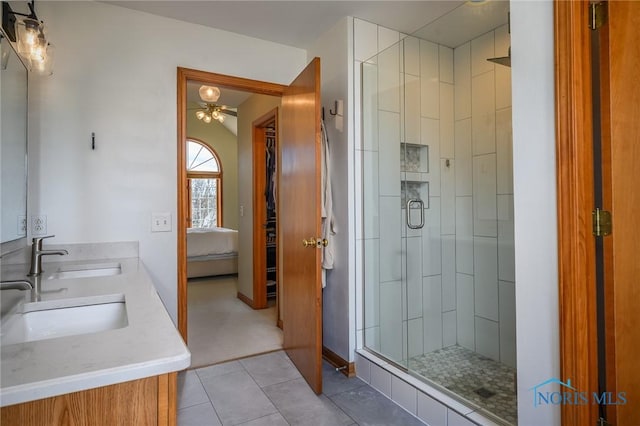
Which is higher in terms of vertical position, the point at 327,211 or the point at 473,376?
the point at 327,211

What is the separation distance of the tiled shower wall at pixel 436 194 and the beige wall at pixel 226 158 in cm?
599

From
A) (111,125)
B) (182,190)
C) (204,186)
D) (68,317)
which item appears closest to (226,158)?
(204,186)

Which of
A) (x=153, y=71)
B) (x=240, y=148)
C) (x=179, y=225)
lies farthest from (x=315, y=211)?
(x=240, y=148)

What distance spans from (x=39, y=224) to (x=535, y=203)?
8.50 ft

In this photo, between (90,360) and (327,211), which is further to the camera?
(327,211)

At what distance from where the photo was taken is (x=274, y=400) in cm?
206

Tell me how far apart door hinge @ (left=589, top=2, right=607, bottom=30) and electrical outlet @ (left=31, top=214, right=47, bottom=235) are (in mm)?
2840

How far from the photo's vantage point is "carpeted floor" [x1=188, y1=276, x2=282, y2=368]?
275 centimetres

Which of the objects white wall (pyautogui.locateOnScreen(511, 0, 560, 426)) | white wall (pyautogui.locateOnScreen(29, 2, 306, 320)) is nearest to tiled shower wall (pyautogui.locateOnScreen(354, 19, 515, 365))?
white wall (pyautogui.locateOnScreen(511, 0, 560, 426))

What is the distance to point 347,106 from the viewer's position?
2467mm

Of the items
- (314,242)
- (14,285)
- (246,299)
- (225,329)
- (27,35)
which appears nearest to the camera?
(14,285)

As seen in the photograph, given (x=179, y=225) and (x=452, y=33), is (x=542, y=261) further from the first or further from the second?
(x=179, y=225)

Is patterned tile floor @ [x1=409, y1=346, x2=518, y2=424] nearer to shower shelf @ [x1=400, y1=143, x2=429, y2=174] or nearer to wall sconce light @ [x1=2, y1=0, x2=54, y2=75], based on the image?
shower shelf @ [x1=400, y1=143, x2=429, y2=174]

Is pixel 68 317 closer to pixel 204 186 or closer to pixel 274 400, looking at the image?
pixel 274 400
